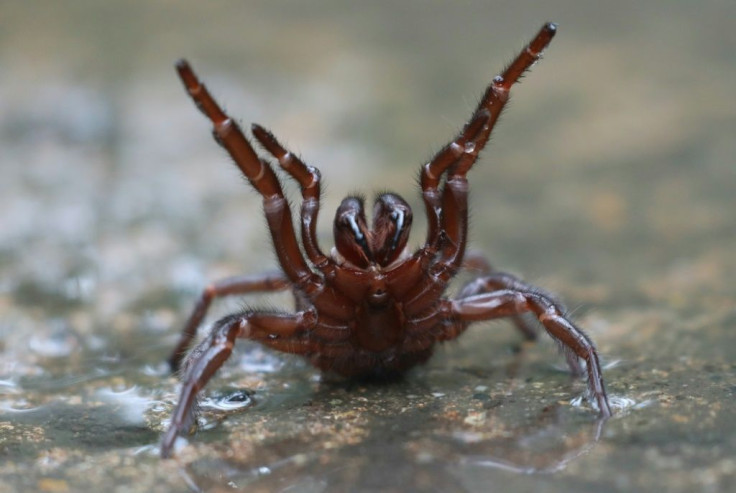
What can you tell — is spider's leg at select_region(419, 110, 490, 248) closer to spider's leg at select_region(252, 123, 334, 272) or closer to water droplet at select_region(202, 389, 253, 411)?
spider's leg at select_region(252, 123, 334, 272)

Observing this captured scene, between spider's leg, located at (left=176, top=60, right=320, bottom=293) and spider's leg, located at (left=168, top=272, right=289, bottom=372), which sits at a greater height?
spider's leg, located at (left=176, top=60, right=320, bottom=293)

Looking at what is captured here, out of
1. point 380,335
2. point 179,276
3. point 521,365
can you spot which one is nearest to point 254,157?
point 380,335

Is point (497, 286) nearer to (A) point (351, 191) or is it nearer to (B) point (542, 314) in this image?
(B) point (542, 314)

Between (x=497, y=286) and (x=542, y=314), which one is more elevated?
(x=497, y=286)

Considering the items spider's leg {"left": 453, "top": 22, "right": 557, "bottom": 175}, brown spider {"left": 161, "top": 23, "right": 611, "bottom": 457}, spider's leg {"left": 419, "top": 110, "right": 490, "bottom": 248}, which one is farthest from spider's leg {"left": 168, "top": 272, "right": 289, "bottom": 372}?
spider's leg {"left": 453, "top": 22, "right": 557, "bottom": 175}

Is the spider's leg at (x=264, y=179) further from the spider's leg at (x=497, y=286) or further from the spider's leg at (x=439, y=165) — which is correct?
the spider's leg at (x=497, y=286)

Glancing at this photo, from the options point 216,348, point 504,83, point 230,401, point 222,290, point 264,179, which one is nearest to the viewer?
point 216,348

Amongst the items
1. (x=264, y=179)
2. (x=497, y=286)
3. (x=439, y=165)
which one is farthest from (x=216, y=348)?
(x=497, y=286)
